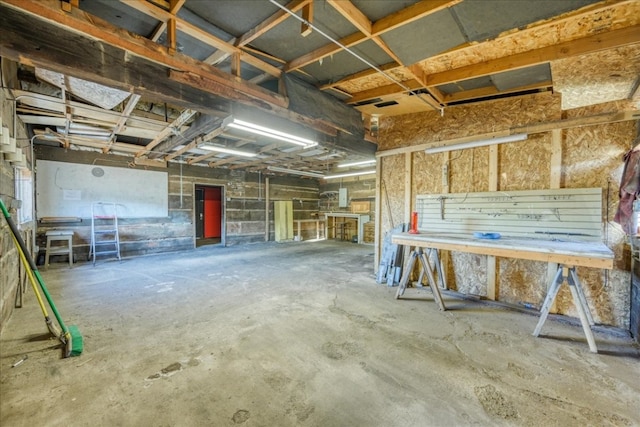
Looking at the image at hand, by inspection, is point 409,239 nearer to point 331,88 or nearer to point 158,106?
point 331,88

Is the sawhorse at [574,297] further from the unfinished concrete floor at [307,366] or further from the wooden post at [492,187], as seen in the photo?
the wooden post at [492,187]

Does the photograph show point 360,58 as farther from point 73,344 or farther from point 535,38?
point 73,344

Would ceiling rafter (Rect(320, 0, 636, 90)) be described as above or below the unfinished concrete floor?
above

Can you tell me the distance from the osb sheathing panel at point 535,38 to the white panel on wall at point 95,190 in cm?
639

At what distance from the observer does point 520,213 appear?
10.8 feet

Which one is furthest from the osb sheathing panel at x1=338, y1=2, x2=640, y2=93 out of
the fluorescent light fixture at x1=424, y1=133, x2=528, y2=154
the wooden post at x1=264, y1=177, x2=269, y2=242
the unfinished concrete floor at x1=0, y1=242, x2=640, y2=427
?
the wooden post at x1=264, y1=177, x2=269, y2=242

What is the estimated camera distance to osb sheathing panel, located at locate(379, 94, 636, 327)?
281 cm

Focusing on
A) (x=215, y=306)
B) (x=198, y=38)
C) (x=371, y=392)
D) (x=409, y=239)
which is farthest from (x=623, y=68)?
Answer: (x=215, y=306)

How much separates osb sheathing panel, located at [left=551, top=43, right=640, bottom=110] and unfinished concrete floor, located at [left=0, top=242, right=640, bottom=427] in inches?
98.5

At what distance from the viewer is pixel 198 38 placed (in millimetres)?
2152

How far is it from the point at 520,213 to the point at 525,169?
1.88 feet

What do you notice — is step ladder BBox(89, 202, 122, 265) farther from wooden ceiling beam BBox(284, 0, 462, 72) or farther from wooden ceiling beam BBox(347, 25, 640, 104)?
wooden ceiling beam BBox(347, 25, 640, 104)

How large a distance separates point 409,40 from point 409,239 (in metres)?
2.16

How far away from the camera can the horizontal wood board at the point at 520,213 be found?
2920 millimetres
